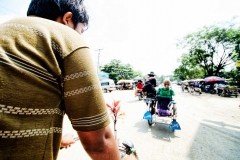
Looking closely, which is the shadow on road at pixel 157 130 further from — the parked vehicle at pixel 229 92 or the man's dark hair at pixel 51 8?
the parked vehicle at pixel 229 92

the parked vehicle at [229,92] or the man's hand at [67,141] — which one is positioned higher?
the man's hand at [67,141]

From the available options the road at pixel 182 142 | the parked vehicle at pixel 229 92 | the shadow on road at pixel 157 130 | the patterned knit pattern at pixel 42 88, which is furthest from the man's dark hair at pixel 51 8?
the parked vehicle at pixel 229 92

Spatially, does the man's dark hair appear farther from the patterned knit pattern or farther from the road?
the road

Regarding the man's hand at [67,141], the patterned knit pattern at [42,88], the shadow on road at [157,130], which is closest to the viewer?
the patterned knit pattern at [42,88]

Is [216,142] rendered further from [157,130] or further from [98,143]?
[98,143]

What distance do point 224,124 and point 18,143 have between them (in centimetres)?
699

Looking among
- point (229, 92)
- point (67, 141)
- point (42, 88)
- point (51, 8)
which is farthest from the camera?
point (229, 92)

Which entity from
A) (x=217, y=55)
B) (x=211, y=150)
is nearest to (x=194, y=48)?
(x=217, y=55)

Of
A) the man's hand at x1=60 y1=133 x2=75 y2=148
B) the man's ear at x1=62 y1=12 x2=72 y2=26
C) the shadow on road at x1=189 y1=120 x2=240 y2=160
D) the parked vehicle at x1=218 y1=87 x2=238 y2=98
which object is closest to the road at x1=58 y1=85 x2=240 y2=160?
the shadow on road at x1=189 y1=120 x2=240 y2=160

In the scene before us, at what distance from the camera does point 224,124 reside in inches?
227

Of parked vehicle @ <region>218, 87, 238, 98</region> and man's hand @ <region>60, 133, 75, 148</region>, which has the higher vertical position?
man's hand @ <region>60, 133, 75, 148</region>

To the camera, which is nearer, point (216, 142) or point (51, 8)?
point (51, 8)

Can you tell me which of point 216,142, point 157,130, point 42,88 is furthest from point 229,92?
point 42,88

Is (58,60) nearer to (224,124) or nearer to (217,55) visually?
(224,124)
